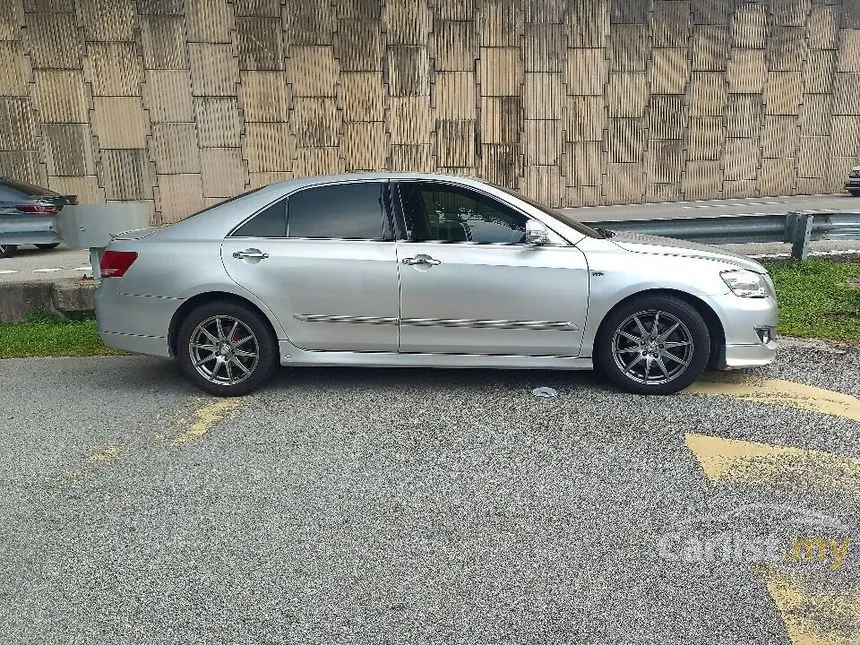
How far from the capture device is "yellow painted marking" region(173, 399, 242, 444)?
4.26 metres

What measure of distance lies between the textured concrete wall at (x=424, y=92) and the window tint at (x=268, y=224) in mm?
11861

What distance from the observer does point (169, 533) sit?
3.16 meters

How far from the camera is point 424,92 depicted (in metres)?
16.5

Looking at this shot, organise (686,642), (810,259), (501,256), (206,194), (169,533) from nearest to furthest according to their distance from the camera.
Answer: (686,642)
(169,533)
(501,256)
(810,259)
(206,194)

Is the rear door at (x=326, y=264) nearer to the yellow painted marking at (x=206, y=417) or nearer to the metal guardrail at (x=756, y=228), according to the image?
the yellow painted marking at (x=206, y=417)

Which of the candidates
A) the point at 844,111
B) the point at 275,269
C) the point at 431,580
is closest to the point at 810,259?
the point at 275,269

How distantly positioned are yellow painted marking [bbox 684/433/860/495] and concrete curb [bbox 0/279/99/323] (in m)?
6.03

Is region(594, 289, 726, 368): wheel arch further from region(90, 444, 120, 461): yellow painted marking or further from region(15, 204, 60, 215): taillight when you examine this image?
region(15, 204, 60, 215): taillight

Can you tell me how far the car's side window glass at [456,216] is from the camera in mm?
4805

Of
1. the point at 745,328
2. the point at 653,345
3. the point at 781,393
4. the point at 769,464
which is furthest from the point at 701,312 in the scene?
the point at 769,464

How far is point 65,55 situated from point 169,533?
52.3ft

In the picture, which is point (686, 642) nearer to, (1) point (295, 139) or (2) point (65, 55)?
(1) point (295, 139)

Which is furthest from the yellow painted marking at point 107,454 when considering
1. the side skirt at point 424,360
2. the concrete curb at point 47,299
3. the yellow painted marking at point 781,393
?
the yellow painted marking at point 781,393

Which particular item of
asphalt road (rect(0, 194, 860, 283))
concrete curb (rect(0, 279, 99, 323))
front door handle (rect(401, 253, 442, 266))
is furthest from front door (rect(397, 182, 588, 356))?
asphalt road (rect(0, 194, 860, 283))
